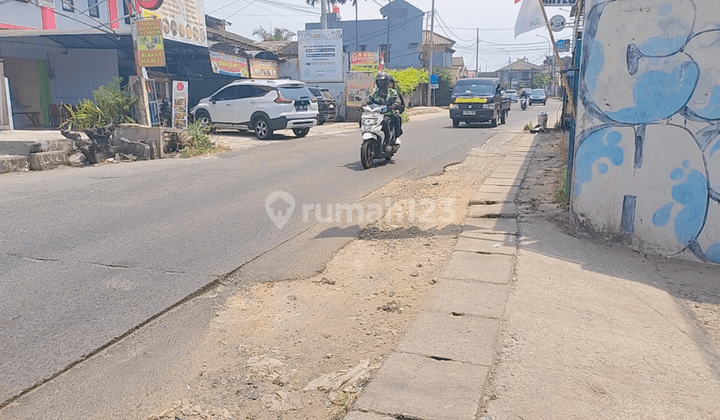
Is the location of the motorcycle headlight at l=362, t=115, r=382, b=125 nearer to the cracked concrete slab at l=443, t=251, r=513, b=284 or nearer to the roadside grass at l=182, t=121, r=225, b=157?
the cracked concrete slab at l=443, t=251, r=513, b=284

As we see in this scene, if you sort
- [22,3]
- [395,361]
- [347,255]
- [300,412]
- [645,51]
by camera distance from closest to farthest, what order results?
[300,412] → [395,361] → [645,51] → [347,255] → [22,3]

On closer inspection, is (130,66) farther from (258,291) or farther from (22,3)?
(258,291)

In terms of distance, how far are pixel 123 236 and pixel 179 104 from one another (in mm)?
11801

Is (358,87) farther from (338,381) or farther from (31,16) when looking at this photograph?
(338,381)

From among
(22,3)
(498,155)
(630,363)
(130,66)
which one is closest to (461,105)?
(498,155)

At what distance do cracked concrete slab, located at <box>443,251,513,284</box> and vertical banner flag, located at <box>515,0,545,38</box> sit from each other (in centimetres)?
358

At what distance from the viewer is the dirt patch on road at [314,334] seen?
117 inches

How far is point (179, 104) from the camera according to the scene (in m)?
16.9

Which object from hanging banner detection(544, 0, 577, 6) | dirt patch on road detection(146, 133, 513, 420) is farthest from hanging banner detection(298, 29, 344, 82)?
dirt patch on road detection(146, 133, 513, 420)

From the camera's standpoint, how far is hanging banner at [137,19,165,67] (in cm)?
1473

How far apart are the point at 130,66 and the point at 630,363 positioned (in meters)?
25.4

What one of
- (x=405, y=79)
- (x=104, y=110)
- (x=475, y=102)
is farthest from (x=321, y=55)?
(x=104, y=110)

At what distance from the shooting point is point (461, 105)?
2191 cm

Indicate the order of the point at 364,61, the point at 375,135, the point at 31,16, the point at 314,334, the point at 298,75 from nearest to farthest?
the point at 314,334 < the point at 375,135 < the point at 31,16 < the point at 298,75 < the point at 364,61
